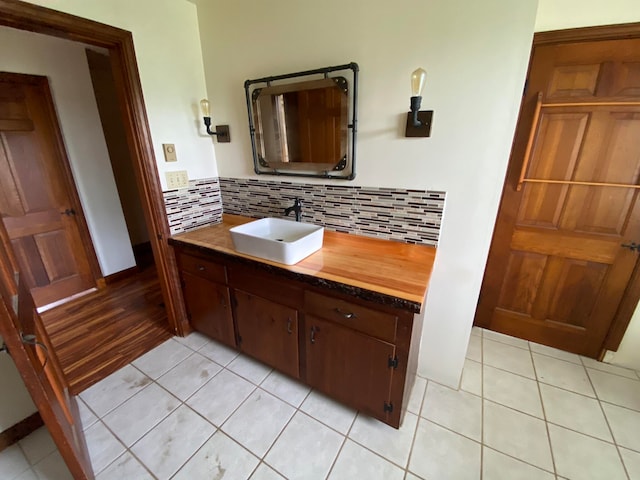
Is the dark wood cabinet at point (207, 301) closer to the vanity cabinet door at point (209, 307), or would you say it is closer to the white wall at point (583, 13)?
the vanity cabinet door at point (209, 307)

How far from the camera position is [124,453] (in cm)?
135

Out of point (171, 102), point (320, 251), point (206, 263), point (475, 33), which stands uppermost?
point (475, 33)

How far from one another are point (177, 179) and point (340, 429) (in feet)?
6.09

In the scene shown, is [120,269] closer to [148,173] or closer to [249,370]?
[148,173]

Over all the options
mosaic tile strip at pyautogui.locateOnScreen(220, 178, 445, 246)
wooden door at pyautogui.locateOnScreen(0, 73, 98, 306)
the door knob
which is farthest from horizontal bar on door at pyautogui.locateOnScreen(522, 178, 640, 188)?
wooden door at pyautogui.locateOnScreen(0, 73, 98, 306)

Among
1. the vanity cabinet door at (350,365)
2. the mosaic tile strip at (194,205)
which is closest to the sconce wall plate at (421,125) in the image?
the vanity cabinet door at (350,365)

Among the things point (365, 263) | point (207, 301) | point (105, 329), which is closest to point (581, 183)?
point (365, 263)

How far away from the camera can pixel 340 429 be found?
1458mm

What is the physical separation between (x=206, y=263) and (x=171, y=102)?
3.57 feet

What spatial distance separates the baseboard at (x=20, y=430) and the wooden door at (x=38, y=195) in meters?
1.28

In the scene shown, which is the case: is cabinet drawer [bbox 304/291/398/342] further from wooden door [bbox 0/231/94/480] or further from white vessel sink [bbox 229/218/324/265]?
wooden door [bbox 0/231/94/480]

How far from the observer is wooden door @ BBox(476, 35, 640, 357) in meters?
1.49

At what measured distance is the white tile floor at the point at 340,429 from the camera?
1.28 metres

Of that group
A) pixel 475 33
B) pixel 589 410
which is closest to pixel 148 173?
pixel 475 33
